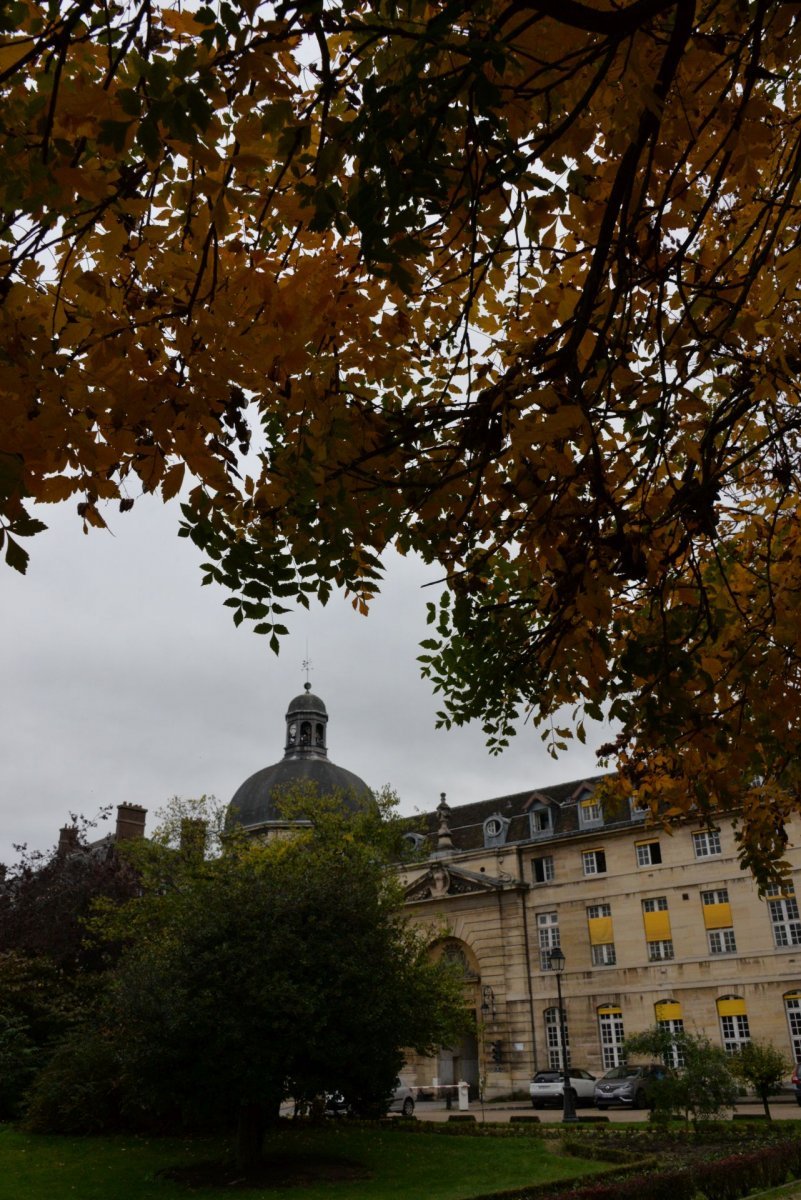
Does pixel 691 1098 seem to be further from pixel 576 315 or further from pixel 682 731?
pixel 576 315

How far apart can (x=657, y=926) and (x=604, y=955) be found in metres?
3.06

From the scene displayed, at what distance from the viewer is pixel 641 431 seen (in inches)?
195

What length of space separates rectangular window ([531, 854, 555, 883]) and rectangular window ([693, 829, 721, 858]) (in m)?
7.76

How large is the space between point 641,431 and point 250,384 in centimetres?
229

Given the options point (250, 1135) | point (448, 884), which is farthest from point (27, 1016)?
point (448, 884)

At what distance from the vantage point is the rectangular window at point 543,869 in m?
44.8

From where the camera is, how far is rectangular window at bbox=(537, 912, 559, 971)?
43250 mm

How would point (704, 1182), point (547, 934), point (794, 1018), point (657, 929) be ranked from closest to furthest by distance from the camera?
point (704, 1182) < point (794, 1018) < point (657, 929) < point (547, 934)

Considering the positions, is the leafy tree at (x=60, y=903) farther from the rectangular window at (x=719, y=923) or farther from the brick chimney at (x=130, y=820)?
the rectangular window at (x=719, y=923)

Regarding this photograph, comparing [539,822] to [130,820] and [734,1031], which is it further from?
[130,820]

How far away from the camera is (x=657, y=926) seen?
40.0 meters

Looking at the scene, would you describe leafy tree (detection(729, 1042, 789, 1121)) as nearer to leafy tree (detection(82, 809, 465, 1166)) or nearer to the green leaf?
leafy tree (detection(82, 809, 465, 1166))

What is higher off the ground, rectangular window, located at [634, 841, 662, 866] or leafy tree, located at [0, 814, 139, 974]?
rectangular window, located at [634, 841, 662, 866]

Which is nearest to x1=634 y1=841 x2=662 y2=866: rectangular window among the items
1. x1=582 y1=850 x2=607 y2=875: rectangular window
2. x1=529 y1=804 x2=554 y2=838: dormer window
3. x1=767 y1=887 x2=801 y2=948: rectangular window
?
x1=582 y1=850 x2=607 y2=875: rectangular window
